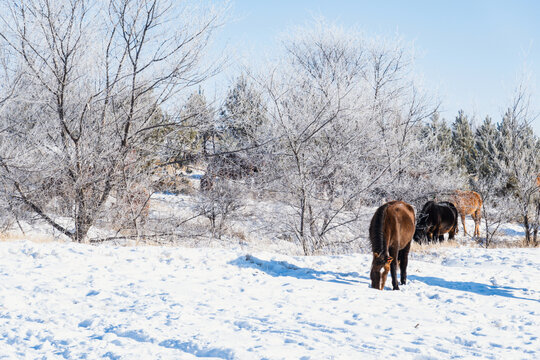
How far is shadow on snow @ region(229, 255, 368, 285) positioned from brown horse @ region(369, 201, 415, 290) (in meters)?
0.55

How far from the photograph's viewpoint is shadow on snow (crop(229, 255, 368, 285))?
749cm

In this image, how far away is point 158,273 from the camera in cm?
671

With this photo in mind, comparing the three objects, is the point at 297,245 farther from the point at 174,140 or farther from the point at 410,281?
the point at 410,281

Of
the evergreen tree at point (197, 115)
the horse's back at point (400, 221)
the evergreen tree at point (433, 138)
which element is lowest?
the horse's back at point (400, 221)

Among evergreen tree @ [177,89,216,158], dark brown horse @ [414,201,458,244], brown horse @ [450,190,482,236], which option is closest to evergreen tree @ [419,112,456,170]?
brown horse @ [450,190,482,236]

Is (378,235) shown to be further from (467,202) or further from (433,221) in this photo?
(467,202)

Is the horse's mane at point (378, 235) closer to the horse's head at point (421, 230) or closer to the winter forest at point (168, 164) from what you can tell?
the winter forest at point (168, 164)

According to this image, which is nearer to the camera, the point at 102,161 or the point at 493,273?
the point at 493,273

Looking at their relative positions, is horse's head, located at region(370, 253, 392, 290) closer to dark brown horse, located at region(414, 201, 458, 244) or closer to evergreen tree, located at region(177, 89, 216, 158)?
evergreen tree, located at region(177, 89, 216, 158)

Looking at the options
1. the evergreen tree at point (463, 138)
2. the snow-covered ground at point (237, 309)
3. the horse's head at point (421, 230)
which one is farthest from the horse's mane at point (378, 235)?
the evergreen tree at point (463, 138)

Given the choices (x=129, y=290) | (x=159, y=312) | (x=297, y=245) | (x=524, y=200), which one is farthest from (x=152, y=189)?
(x=524, y=200)

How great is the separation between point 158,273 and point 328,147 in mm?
8812

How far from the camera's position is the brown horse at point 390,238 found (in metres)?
7.01

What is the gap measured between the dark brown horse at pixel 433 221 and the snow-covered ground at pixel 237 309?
7237mm
